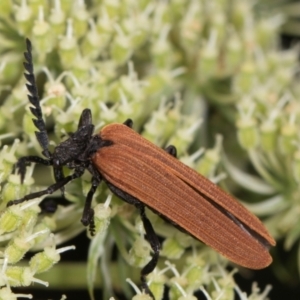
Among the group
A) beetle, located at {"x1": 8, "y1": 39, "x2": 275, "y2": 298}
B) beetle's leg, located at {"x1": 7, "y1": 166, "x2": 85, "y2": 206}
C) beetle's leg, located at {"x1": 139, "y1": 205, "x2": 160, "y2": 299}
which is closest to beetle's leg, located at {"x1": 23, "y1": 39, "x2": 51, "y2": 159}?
beetle, located at {"x1": 8, "y1": 39, "x2": 275, "y2": 298}

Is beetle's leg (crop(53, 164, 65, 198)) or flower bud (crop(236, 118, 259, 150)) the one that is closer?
beetle's leg (crop(53, 164, 65, 198))

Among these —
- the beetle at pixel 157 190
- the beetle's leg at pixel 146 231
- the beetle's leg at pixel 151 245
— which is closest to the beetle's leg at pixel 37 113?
the beetle at pixel 157 190

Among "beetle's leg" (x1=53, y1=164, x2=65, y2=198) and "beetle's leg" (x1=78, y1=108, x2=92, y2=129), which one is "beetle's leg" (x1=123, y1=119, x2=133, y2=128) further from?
"beetle's leg" (x1=53, y1=164, x2=65, y2=198)

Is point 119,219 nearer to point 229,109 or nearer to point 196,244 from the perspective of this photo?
point 196,244

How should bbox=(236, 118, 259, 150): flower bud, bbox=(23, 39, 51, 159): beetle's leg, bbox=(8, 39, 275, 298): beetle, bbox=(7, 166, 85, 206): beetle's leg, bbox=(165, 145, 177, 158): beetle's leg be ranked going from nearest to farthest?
bbox=(7, 166, 85, 206): beetle's leg
bbox=(8, 39, 275, 298): beetle
bbox=(23, 39, 51, 159): beetle's leg
bbox=(165, 145, 177, 158): beetle's leg
bbox=(236, 118, 259, 150): flower bud

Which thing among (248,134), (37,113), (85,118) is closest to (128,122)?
(85,118)

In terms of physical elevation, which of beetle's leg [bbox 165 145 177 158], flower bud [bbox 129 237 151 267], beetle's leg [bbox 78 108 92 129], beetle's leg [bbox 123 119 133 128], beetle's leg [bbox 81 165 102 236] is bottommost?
flower bud [bbox 129 237 151 267]

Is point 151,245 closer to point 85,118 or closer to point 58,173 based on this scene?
point 58,173

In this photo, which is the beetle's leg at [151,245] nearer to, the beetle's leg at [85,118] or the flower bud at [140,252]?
the flower bud at [140,252]

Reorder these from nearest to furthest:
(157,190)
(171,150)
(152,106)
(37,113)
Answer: (157,190) < (37,113) < (171,150) < (152,106)
